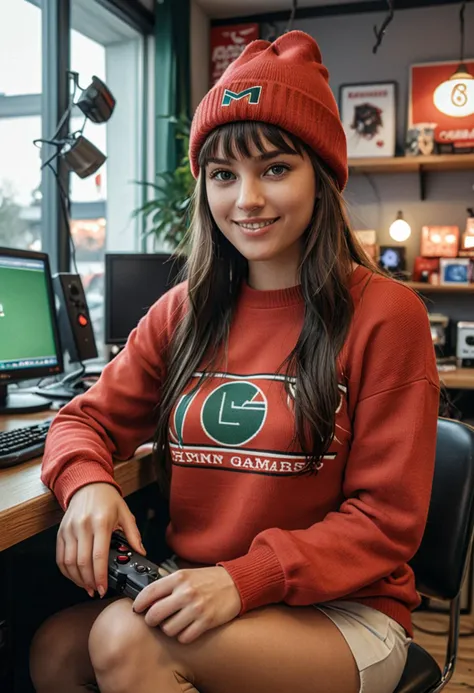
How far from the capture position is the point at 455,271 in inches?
141

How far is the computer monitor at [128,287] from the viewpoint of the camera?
2.33m

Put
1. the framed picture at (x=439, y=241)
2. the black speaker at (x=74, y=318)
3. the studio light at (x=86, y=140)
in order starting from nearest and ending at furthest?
1. the black speaker at (x=74, y=318)
2. the studio light at (x=86, y=140)
3. the framed picture at (x=439, y=241)

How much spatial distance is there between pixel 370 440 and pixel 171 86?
2.94 metres

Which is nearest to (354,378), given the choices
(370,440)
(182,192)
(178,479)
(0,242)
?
(370,440)

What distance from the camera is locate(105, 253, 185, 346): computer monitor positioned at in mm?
2334

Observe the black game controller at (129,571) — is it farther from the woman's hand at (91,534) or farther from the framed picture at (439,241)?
the framed picture at (439,241)

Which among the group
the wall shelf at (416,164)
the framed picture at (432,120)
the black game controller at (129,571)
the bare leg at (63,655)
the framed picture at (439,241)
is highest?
the framed picture at (432,120)

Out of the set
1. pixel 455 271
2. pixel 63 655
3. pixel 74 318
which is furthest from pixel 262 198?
pixel 455 271

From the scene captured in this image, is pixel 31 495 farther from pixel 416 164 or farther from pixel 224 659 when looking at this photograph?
pixel 416 164

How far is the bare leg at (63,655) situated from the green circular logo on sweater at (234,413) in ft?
1.12

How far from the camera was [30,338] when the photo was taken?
1764 millimetres

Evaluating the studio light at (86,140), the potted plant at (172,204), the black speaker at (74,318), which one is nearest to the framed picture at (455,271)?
the potted plant at (172,204)

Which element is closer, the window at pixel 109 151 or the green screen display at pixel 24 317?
the green screen display at pixel 24 317

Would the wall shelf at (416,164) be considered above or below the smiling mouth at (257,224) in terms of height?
above
